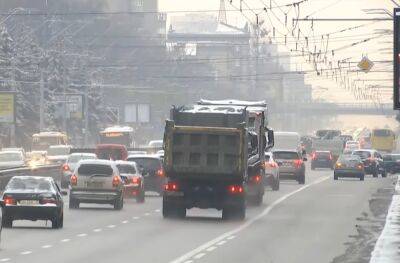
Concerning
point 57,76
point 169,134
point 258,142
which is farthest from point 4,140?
point 169,134

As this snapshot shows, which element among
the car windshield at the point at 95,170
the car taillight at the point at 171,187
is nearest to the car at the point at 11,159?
the car windshield at the point at 95,170

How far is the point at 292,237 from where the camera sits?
104ft

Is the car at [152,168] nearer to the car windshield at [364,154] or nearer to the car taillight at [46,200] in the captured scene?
the car taillight at [46,200]

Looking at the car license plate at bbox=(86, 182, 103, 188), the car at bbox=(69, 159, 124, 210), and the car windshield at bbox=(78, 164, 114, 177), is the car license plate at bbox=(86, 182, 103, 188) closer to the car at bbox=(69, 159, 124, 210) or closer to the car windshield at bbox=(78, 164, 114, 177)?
the car at bbox=(69, 159, 124, 210)

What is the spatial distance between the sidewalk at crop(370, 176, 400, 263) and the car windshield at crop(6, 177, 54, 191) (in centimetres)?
750

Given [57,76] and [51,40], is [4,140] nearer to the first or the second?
[57,76]

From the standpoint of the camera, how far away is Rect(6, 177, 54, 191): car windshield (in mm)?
33312

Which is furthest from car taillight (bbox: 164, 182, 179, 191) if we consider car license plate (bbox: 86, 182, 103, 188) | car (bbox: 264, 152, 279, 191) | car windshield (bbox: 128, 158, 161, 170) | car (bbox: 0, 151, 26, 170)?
car (bbox: 0, 151, 26, 170)

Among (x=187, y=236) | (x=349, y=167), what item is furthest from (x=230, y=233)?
(x=349, y=167)

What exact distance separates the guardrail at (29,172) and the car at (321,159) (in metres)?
37.5

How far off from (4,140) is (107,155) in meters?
41.0

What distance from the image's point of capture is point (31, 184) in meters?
33.6

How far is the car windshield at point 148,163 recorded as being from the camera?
5391 centimetres

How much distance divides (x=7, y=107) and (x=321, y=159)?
2143 centimetres
